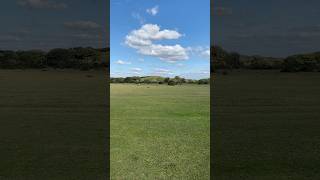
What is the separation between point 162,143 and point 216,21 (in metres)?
6.20

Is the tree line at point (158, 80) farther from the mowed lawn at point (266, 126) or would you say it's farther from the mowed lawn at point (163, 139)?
the mowed lawn at point (266, 126)

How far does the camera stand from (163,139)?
11.0 m

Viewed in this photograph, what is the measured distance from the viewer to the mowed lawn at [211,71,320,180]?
7.32 m

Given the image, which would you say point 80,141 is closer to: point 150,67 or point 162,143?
point 162,143

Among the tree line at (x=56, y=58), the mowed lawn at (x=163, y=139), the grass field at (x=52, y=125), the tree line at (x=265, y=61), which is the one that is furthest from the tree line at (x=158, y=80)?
the tree line at (x=56, y=58)

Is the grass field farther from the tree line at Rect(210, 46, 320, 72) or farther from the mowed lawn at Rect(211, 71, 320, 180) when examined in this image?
the tree line at Rect(210, 46, 320, 72)

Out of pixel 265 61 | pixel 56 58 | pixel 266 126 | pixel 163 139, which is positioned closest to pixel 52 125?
pixel 56 58

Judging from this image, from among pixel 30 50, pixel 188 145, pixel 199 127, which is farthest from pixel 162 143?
pixel 30 50

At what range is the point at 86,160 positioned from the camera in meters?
8.16

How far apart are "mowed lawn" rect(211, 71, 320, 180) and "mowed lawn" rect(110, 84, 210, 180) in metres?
0.50

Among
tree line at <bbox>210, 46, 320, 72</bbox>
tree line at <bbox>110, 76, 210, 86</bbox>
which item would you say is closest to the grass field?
tree line at <bbox>210, 46, 320, 72</bbox>

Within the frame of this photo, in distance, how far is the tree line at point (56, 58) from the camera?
42.5 ft

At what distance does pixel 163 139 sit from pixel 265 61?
5246 mm

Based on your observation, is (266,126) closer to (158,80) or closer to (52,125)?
(52,125)
